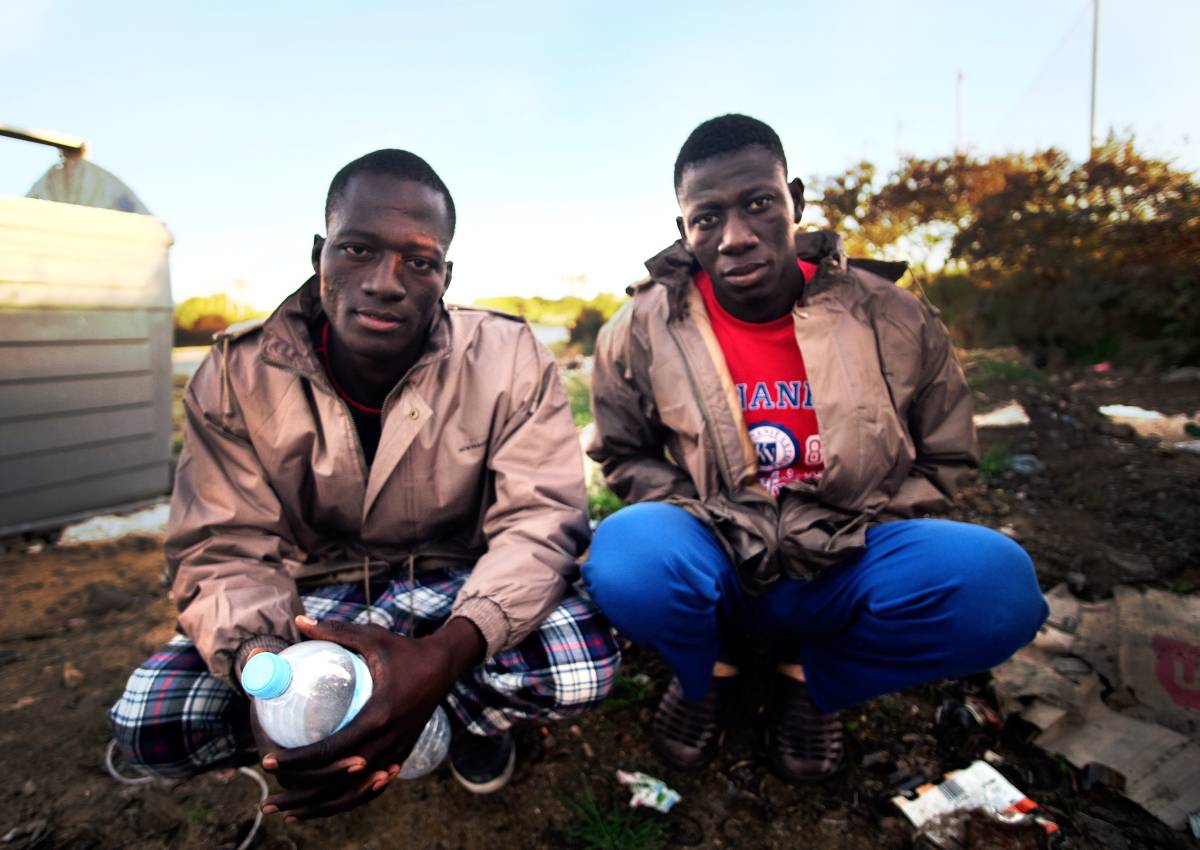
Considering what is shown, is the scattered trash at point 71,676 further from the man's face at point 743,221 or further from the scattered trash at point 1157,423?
the scattered trash at point 1157,423

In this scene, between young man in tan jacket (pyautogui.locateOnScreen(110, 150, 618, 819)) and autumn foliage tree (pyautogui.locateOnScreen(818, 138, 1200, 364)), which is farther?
autumn foliage tree (pyautogui.locateOnScreen(818, 138, 1200, 364))

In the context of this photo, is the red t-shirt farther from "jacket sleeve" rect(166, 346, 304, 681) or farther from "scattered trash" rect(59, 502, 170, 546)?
"scattered trash" rect(59, 502, 170, 546)

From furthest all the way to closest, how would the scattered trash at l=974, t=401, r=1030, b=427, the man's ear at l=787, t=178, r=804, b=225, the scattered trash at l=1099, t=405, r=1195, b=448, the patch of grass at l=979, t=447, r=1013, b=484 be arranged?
1. the scattered trash at l=974, t=401, r=1030, b=427
2. the scattered trash at l=1099, t=405, r=1195, b=448
3. the patch of grass at l=979, t=447, r=1013, b=484
4. the man's ear at l=787, t=178, r=804, b=225

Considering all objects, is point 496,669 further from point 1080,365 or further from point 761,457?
point 1080,365

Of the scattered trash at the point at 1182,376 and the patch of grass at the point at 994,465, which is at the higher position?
the scattered trash at the point at 1182,376

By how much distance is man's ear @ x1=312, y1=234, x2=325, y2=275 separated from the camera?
1896 millimetres

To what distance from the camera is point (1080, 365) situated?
8.25 meters

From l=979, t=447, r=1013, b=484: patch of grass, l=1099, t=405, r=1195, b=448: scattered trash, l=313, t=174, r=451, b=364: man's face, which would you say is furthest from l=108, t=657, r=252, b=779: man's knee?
l=1099, t=405, r=1195, b=448: scattered trash

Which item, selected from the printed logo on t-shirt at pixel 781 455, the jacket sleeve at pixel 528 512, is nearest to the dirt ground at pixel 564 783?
the jacket sleeve at pixel 528 512

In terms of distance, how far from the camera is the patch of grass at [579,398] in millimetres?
5805

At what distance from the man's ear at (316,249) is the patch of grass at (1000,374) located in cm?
631

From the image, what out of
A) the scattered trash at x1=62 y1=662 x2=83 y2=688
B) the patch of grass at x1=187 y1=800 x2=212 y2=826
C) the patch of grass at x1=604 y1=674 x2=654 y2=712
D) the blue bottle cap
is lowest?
the patch of grass at x1=187 y1=800 x2=212 y2=826

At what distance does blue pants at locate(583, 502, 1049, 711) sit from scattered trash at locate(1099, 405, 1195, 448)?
3.93 metres

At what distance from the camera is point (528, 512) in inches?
70.7
